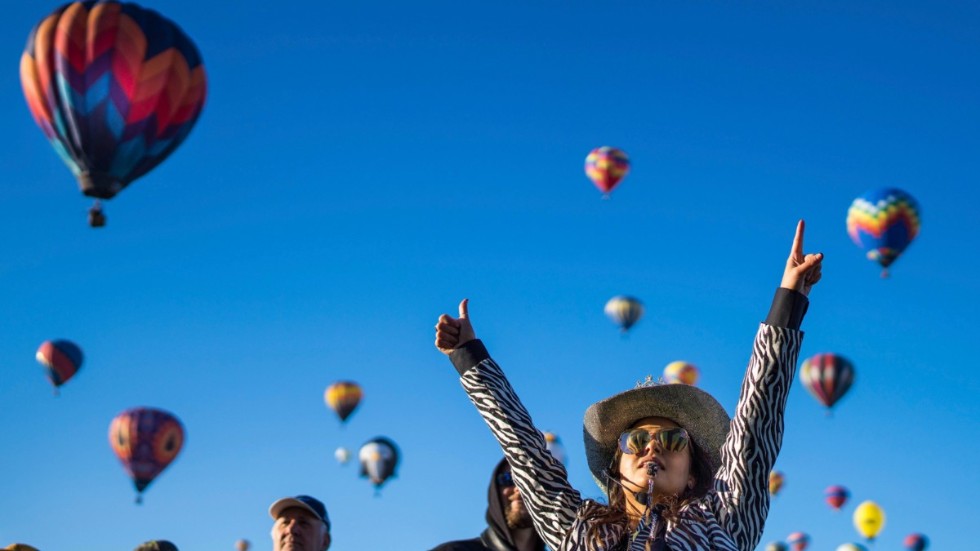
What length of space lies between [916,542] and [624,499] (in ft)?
177

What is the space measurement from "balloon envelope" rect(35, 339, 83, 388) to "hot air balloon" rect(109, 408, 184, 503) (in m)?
11.5

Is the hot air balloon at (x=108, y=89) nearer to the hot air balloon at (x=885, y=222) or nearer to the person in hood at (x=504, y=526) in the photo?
the person in hood at (x=504, y=526)

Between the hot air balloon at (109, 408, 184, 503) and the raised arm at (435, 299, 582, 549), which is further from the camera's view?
the hot air balloon at (109, 408, 184, 503)

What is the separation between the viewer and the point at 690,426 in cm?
446

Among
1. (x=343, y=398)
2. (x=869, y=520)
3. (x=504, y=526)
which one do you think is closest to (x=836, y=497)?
(x=869, y=520)

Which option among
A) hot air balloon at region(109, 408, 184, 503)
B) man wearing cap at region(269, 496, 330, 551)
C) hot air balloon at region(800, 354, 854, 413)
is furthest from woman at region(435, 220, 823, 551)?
hot air balloon at region(800, 354, 854, 413)

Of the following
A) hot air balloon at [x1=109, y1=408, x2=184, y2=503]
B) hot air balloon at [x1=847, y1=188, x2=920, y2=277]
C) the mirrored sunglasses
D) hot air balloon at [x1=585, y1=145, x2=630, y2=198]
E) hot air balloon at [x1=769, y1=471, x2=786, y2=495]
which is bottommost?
the mirrored sunglasses

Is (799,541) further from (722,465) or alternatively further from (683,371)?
(722,465)

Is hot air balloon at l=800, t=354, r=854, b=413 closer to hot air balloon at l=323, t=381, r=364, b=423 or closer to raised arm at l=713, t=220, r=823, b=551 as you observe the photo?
hot air balloon at l=323, t=381, r=364, b=423

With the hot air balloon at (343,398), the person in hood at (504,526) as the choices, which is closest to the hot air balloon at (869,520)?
the hot air balloon at (343,398)

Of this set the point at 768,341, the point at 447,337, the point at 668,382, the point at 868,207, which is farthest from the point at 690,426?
the point at 868,207

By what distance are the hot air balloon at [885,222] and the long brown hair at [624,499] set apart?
35.8 m

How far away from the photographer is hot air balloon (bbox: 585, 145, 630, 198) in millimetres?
43969

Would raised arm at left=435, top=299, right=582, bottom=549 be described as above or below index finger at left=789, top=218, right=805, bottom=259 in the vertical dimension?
below
